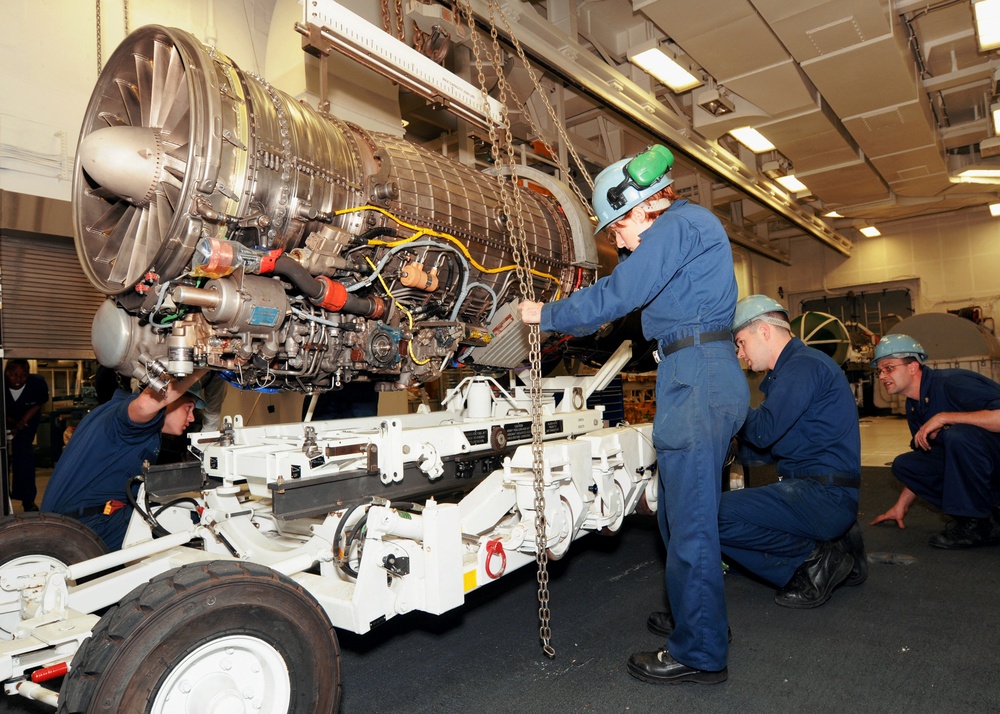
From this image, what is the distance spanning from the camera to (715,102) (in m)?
7.75

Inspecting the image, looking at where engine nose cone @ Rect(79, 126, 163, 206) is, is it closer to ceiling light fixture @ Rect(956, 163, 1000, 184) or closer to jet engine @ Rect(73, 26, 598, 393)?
jet engine @ Rect(73, 26, 598, 393)

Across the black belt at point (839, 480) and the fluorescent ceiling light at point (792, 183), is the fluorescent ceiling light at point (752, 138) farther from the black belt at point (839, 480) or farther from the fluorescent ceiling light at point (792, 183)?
the black belt at point (839, 480)

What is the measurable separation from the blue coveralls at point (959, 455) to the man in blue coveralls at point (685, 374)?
2.41 metres

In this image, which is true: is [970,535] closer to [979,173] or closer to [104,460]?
[104,460]

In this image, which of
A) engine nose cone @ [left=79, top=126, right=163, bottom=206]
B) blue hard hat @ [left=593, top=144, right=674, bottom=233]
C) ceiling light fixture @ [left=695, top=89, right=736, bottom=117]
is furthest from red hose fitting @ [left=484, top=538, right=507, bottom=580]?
ceiling light fixture @ [left=695, top=89, right=736, bottom=117]

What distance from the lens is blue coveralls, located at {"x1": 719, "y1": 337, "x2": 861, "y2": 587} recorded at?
314 cm

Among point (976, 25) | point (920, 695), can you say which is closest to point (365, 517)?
point (920, 695)

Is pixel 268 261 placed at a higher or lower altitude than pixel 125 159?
lower

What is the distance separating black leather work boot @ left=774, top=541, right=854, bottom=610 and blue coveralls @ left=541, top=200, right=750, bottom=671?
98cm

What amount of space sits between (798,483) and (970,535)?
1616mm

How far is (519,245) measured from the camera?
327 cm

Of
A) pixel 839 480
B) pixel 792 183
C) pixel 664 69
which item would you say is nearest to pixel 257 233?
pixel 839 480

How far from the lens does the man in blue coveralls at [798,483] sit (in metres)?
3.13

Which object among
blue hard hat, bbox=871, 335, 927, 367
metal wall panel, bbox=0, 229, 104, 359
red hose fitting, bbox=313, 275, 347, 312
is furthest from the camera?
blue hard hat, bbox=871, 335, 927, 367
